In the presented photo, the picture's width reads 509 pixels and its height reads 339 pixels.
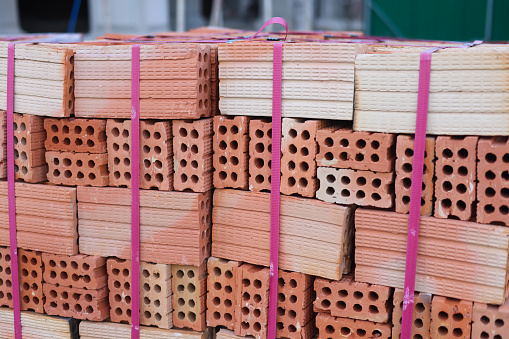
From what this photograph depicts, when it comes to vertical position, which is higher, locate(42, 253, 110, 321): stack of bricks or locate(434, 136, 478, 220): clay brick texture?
locate(434, 136, 478, 220): clay brick texture

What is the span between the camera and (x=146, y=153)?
4625 millimetres

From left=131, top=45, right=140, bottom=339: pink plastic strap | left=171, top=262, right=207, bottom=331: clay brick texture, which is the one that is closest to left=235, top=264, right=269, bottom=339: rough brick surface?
left=171, top=262, right=207, bottom=331: clay brick texture

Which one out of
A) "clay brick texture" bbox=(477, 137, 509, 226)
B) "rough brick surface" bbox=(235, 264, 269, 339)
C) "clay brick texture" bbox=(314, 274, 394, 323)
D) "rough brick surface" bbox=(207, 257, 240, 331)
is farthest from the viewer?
"rough brick surface" bbox=(207, 257, 240, 331)

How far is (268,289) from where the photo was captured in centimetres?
453

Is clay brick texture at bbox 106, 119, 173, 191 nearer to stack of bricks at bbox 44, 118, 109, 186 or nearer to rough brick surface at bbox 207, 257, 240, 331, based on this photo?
stack of bricks at bbox 44, 118, 109, 186

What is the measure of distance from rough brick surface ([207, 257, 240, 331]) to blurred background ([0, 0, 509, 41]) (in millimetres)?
9627

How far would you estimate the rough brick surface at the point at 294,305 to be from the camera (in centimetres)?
448

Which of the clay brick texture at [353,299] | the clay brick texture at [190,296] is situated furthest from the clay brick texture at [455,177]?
the clay brick texture at [190,296]

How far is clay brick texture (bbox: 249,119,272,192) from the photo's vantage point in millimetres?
4418

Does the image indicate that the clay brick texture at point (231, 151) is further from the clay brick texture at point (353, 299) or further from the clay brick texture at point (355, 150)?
the clay brick texture at point (353, 299)

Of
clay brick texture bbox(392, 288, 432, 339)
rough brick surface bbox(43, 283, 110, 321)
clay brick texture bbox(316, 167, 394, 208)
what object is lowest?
rough brick surface bbox(43, 283, 110, 321)

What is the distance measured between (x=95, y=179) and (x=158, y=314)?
1166 mm

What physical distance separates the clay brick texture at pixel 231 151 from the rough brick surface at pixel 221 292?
0.61 metres

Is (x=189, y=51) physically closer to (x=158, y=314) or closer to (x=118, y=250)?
(x=118, y=250)
